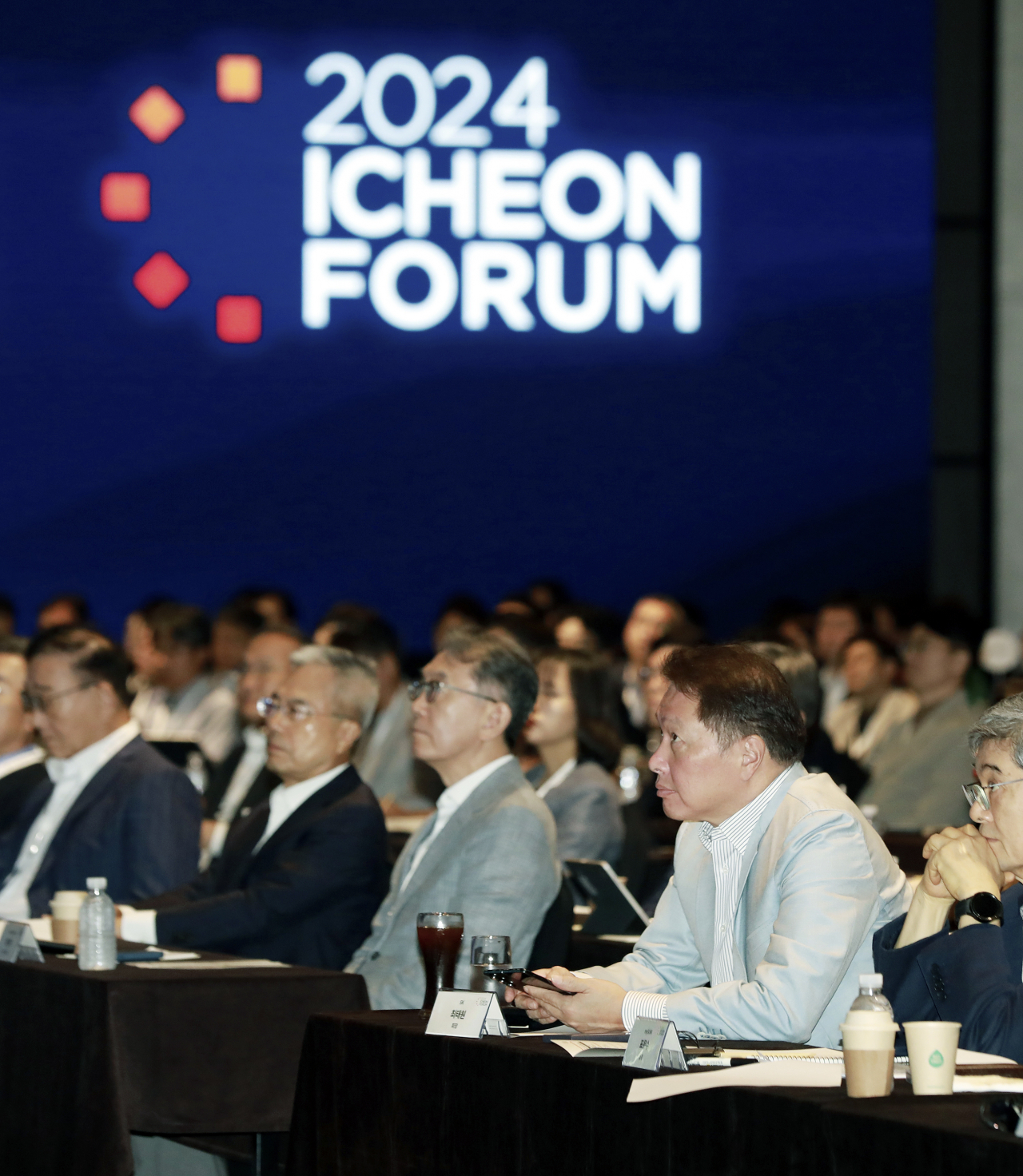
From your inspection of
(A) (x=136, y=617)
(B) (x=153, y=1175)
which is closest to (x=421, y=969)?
(B) (x=153, y=1175)

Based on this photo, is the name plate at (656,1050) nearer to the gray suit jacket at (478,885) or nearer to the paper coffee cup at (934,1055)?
the paper coffee cup at (934,1055)

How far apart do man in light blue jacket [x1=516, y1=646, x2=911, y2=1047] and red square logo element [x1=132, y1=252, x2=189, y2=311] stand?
6292 millimetres

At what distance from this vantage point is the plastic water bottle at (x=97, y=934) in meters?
3.37

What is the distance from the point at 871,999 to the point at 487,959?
0.72 m

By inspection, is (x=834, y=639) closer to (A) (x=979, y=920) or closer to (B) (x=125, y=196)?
(B) (x=125, y=196)

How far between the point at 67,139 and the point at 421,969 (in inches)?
243

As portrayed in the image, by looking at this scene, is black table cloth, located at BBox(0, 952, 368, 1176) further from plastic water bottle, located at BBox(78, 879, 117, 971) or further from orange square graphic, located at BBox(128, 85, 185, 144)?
orange square graphic, located at BBox(128, 85, 185, 144)

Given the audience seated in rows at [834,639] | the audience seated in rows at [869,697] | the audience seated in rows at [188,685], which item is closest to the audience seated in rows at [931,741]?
the audience seated in rows at [869,697]

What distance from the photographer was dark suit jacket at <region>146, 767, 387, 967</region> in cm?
380

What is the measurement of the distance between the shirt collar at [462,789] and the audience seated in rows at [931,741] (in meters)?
3.09

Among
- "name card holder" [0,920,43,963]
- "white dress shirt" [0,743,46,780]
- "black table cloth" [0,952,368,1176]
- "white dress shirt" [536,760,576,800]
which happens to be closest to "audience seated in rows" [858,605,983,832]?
"white dress shirt" [536,760,576,800]

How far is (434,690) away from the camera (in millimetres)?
3771

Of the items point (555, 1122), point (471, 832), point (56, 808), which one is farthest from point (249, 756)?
point (555, 1122)

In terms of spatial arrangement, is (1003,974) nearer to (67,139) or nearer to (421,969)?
(421,969)
